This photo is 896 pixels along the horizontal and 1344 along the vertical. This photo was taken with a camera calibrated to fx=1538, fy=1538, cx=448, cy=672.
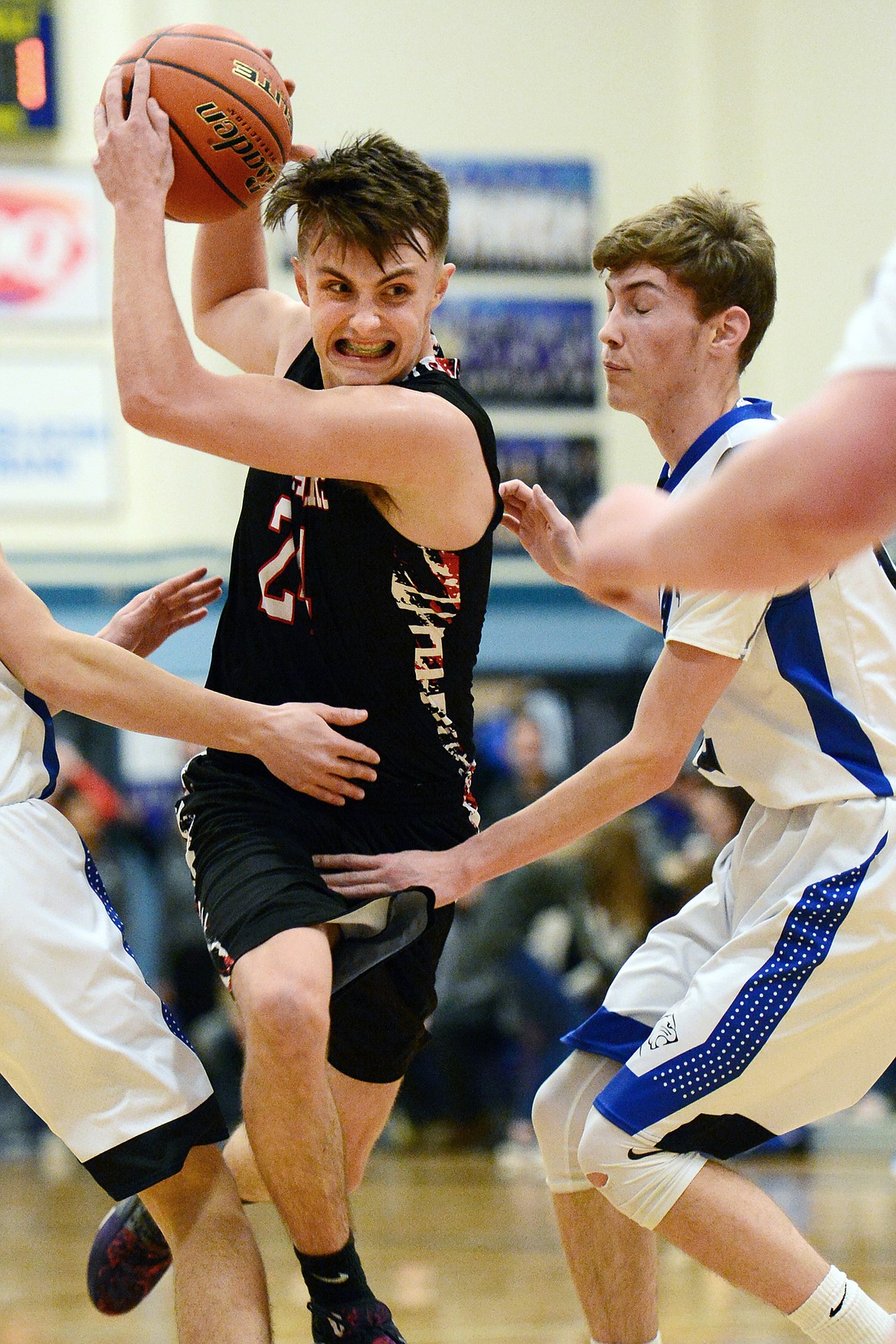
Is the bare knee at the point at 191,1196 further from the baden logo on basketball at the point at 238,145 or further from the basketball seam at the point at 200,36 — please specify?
the basketball seam at the point at 200,36

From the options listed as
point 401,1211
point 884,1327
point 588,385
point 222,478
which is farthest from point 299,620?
point 588,385

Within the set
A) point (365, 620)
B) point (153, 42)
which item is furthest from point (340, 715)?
point (153, 42)

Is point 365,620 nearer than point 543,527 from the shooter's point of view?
Yes

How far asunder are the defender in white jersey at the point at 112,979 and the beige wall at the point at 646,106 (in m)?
7.52

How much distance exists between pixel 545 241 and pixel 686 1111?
887cm

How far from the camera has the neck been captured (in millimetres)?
3377

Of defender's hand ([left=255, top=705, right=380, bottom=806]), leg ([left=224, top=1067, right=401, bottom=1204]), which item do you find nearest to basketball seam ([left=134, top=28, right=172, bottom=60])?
defender's hand ([left=255, top=705, right=380, bottom=806])

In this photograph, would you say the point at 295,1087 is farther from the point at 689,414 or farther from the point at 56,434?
the point at 56,434

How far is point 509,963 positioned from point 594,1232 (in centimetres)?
465

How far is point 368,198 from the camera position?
123 inches

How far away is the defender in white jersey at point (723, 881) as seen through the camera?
3.00 meters

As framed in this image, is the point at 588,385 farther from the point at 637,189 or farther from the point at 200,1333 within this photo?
the point at 200,1333

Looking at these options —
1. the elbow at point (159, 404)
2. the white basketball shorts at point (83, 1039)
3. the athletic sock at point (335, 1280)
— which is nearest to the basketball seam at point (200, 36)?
the elbow at point (159, 404)

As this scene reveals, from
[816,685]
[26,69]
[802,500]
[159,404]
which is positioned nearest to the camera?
[802,500]
